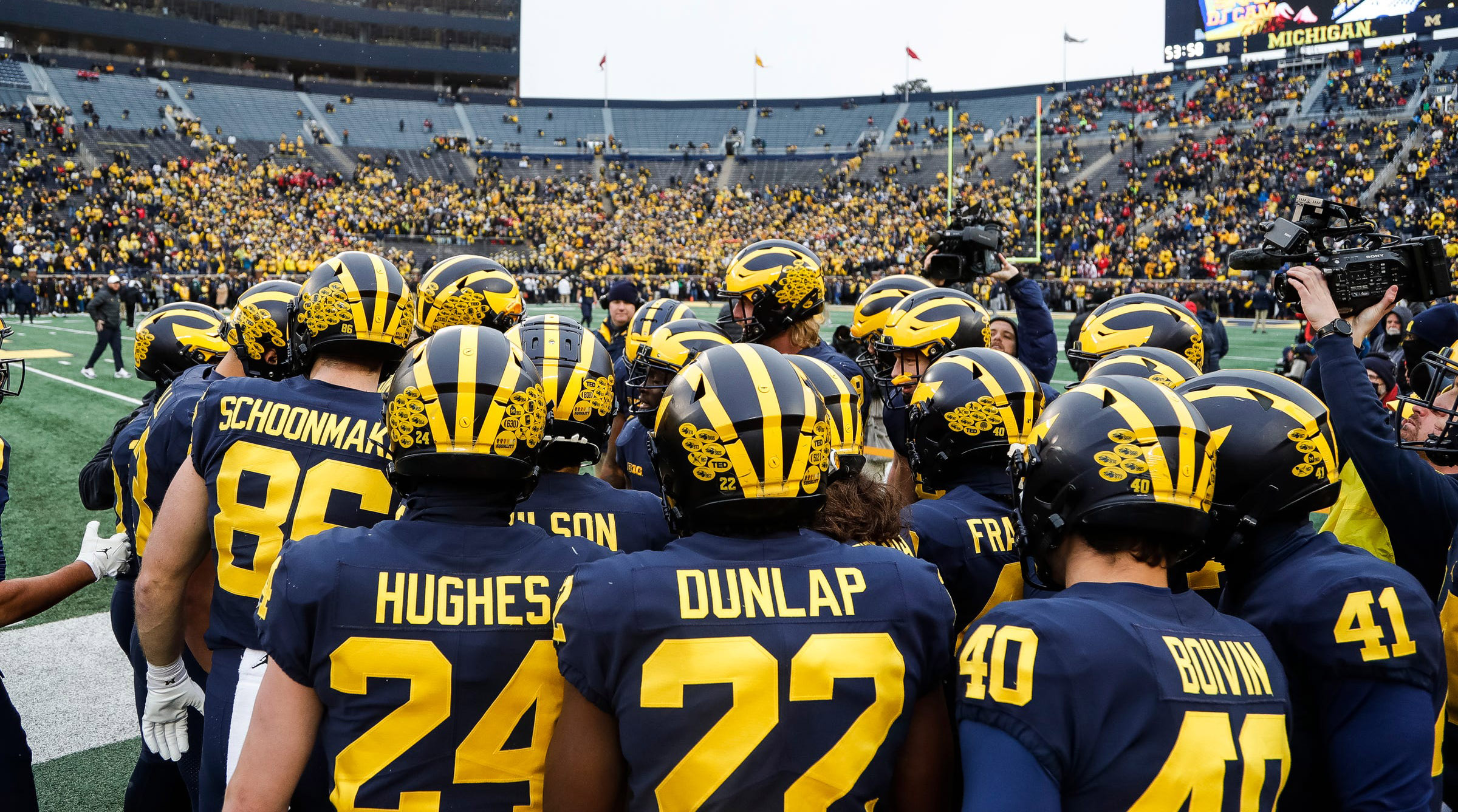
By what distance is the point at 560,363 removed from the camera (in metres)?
3.37

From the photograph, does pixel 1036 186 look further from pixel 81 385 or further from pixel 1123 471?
pixel 1123 471

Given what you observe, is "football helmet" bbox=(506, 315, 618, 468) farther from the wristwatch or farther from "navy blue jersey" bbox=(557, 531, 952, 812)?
the wristwatch

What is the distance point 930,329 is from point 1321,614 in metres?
2.88

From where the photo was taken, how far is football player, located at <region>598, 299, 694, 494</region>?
15.2 feet

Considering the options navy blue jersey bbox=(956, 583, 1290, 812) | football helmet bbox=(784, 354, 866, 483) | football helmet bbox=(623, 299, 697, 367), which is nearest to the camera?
navy blue jersey bbox=(956, 583, 1290, 812)

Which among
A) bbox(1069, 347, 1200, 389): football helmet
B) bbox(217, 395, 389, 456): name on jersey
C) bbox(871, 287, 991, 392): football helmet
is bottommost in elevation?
bbox(217, 395, 389, 456): name on jersey

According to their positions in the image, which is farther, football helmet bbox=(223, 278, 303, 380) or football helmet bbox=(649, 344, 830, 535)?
football helmet bbox=(223, 278, 303, 380)

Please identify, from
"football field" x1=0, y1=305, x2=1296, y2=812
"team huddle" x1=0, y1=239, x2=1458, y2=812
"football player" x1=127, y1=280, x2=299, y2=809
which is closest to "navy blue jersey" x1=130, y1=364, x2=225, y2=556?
"football player" x1=127, y1=280, x2=299, y2=809

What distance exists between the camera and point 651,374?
17.0 feet

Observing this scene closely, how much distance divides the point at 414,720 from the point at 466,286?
3.27 m

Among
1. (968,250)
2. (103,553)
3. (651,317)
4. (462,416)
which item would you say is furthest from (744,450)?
(968,250)

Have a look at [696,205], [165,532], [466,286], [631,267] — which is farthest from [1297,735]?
[696,205]

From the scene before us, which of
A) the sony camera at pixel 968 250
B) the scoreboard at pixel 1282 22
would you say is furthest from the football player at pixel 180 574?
the scoreboard at pixel 1282 22

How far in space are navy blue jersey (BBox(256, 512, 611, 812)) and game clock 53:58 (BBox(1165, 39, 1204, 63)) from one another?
59.6 m
